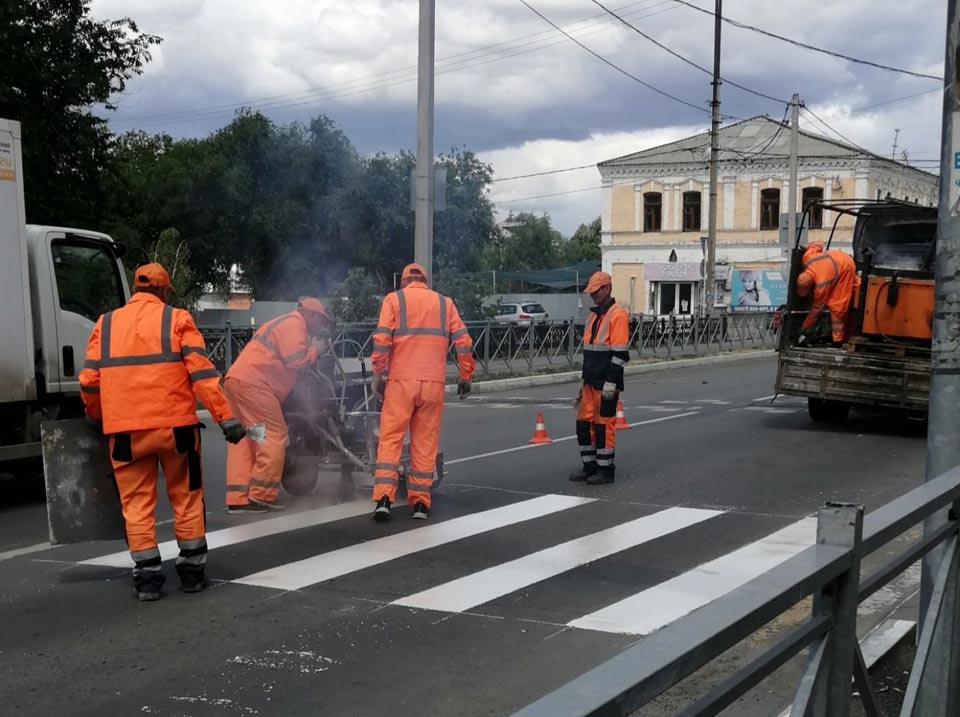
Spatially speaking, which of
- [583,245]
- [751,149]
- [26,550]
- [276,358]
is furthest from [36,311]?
[583,245]

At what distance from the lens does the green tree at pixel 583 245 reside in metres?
102

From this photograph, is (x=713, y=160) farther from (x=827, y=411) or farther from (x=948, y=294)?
(x=948, y=294)

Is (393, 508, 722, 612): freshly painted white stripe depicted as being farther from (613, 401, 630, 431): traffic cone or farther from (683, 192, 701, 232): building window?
(683, 192, 701, 232): building window

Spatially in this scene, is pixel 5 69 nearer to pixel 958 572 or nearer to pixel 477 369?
pixel 477 369

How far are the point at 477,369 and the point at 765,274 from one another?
2669 cm

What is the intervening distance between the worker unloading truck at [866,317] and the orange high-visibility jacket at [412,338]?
6017mm

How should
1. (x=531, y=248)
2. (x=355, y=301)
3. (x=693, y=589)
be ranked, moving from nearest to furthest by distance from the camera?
(x=693, y=589), (x=355, y=301), (x=531, y=248)

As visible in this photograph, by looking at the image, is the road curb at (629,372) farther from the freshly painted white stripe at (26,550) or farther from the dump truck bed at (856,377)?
the freshly painted white stripe at (26,550)

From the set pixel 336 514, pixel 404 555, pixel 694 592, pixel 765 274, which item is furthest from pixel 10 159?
pixel 765 274

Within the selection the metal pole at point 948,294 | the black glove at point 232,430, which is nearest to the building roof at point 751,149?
the black glove at point 232,430

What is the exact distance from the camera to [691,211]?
48.7 meters

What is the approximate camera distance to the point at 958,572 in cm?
338

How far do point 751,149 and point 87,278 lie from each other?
41.4 meters

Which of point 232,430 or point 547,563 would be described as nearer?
point 232,430
